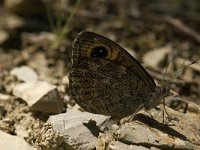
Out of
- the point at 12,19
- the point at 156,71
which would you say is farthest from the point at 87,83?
→ the point at 12,19

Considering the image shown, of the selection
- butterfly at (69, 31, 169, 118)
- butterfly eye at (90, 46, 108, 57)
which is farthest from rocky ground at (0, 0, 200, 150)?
butterfly eye at (90, 46, 108, 57)

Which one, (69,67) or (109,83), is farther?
(69,67)

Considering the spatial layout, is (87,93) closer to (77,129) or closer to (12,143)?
(77,129)

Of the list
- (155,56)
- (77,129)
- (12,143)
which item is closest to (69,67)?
(155,56)

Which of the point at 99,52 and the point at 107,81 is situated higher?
the point at 99,52

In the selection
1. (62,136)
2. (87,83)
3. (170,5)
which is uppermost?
(170,5)

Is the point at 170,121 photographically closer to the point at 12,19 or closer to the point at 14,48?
the point at 14,48
